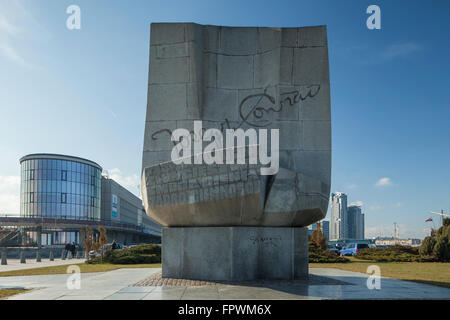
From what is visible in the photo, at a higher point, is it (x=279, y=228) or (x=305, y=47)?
(x=305, y=47)

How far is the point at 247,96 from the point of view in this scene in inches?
498

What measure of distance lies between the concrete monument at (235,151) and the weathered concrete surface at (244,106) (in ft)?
0.12

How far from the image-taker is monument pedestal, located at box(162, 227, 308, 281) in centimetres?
1080

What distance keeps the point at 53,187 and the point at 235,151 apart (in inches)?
3013

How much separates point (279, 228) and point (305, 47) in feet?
21.6

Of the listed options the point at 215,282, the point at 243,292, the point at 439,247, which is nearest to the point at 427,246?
the point at 439,247

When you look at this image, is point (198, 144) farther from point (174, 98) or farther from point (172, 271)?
point (172, 271)

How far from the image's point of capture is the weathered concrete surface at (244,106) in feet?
35.7

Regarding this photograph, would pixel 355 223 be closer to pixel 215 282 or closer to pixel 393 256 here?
pixel 393 256

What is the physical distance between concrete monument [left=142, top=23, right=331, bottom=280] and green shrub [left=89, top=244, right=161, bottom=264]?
1087 cm
